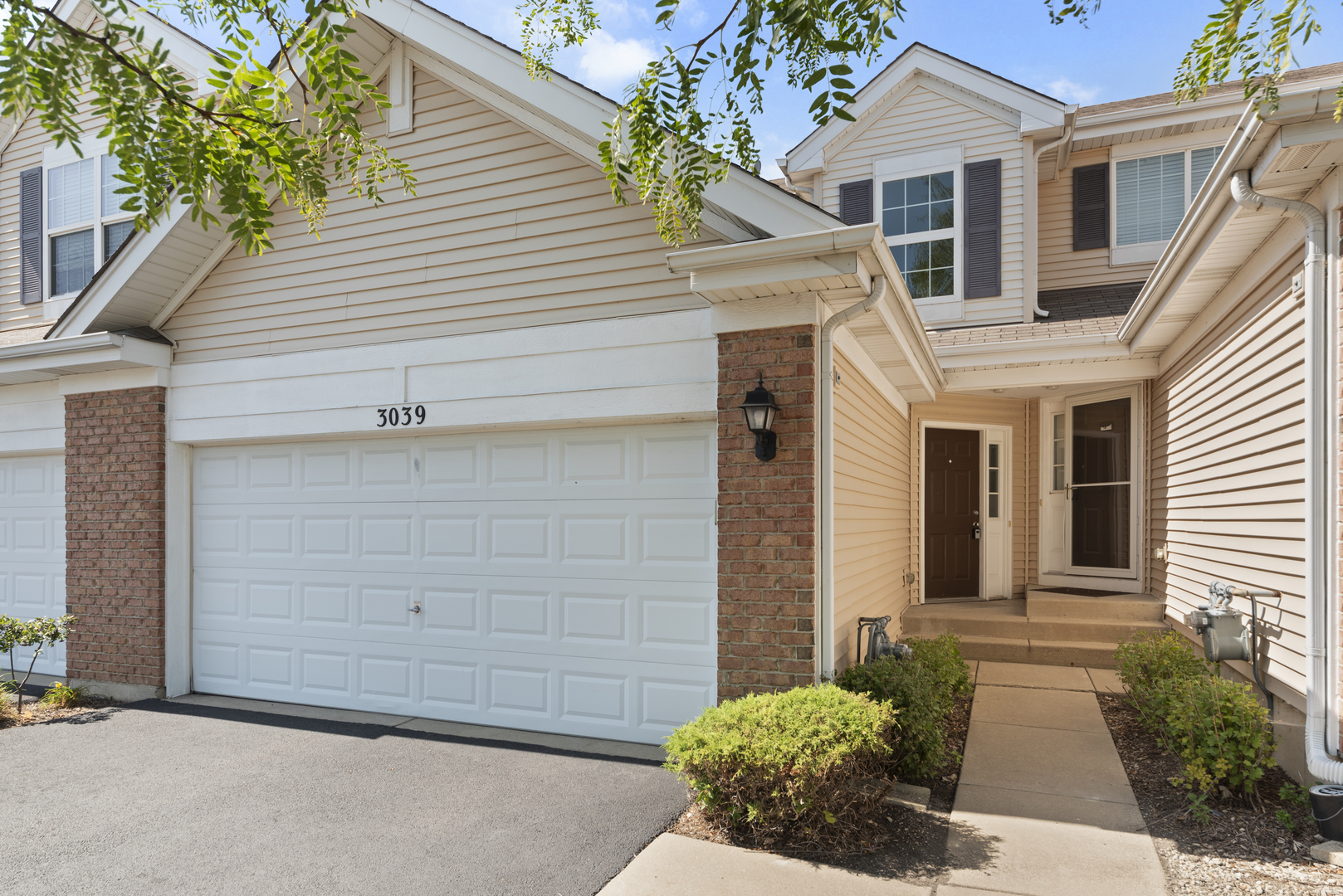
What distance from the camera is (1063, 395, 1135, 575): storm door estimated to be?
8344 millimetres

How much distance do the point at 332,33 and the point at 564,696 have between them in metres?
4.16

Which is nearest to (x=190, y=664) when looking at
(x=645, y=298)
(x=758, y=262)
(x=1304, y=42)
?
(x=645, y=298)

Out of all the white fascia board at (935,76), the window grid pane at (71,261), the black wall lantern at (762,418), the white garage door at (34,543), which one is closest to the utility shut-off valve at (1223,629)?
the black wall lantern at (762,418)

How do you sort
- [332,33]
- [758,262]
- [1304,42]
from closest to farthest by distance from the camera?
1. [1304,42]
2. [332,33]
3. [758,262]

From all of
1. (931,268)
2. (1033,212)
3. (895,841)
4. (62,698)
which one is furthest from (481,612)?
(1033,212)

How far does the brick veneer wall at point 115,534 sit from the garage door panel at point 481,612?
42 centimetres

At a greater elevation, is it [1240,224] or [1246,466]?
[1240,224]

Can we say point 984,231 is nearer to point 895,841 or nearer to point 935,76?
point 935,76

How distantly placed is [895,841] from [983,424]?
6.31m

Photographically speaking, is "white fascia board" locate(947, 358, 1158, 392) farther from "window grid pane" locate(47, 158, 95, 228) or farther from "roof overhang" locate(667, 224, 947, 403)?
"window grid pane" locate(47, 158, 95, 228)

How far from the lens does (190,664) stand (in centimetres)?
688

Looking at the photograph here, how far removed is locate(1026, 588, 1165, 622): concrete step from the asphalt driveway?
4.75m

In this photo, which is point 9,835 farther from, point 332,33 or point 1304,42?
point 1304,42

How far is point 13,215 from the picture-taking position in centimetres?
890
